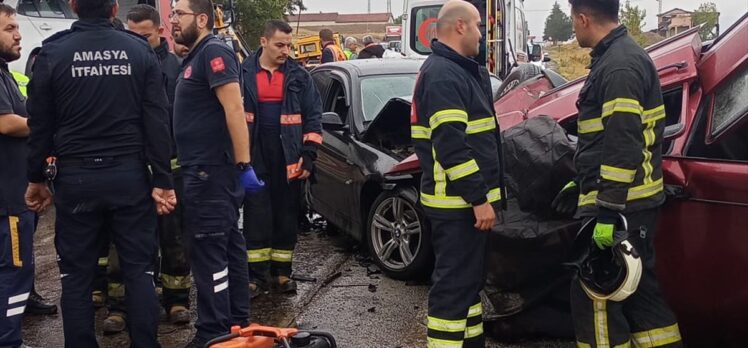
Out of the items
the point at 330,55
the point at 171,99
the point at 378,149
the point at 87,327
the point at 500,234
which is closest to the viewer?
the point at 87,327

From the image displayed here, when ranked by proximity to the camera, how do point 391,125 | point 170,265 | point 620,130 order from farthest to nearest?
point 391,125, point 170,265, point 620,130

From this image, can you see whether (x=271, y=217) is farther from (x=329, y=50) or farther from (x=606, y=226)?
(x=329, y=50)

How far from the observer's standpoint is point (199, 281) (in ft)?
13.4

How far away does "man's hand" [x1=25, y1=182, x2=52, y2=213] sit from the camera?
3.71m

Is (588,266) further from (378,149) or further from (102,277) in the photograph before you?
(102,277)

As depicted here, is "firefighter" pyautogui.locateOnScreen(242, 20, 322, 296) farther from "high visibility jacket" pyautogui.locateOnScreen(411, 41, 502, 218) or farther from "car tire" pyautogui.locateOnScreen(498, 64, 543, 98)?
"high visibility jacket" pyautogui.locateOnScreen(411, 41, 502, 218)

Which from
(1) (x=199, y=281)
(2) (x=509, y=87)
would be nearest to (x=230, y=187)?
(1) (x=199, y=281)

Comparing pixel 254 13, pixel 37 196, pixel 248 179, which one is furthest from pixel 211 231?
pixel 254 13

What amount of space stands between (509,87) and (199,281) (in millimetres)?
2645

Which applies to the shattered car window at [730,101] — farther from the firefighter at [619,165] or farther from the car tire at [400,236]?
the car tire at [400,236]

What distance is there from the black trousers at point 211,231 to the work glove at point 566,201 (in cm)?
173

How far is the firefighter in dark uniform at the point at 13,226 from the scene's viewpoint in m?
3.76

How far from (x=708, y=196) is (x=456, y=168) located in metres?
1.14

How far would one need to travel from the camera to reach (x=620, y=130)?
10.3 feet
